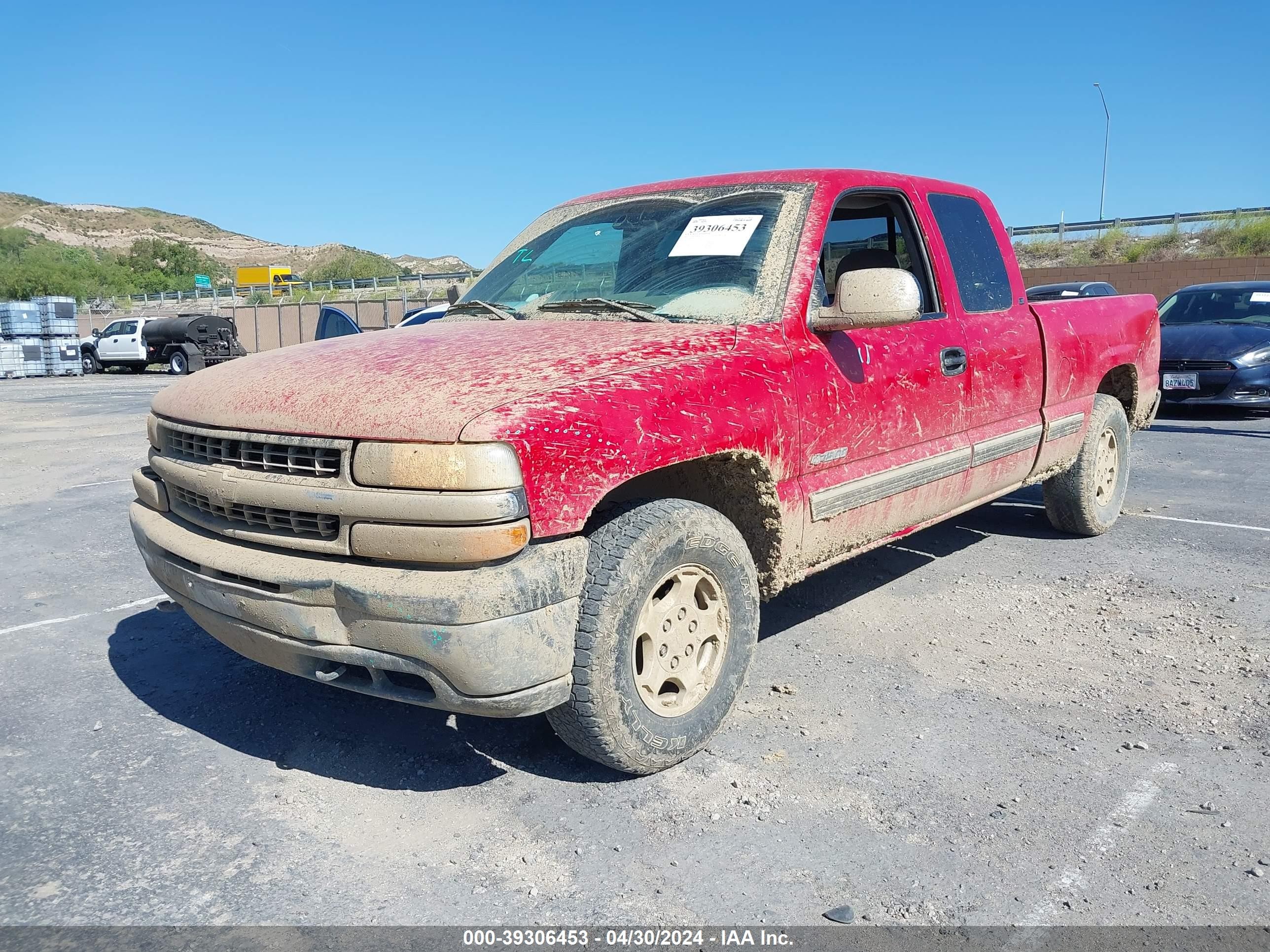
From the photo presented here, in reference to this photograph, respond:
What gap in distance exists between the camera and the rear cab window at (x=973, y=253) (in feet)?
14.6

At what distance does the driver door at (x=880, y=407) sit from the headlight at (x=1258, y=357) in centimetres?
→ 809

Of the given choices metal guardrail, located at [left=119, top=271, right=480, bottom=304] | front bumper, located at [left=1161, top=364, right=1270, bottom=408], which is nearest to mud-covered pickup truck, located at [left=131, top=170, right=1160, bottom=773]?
front bumper, located at [left=1161, top=364, right=1270, bottom=408]

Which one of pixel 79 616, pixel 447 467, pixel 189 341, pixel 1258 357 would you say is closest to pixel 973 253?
pixel 447 467

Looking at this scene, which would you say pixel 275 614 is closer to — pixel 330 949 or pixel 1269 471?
pixel 330 949

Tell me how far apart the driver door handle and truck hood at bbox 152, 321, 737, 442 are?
1282 millimetres

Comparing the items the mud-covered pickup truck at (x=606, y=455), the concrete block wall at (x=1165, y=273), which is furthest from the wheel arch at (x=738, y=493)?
the concrete block wall at (x=1165, y=273)

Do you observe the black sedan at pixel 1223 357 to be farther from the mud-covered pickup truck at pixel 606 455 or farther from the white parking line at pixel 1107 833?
the white parking line at pixel 1107 833

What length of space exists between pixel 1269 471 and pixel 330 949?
8.28 m

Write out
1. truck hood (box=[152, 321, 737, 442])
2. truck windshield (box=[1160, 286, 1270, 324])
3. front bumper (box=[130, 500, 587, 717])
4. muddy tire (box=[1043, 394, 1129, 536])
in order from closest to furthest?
front bumper (box=[130, 500, 587, 717])
truck hood (box=[152, 321, 737, 442])
muddy tire (box=[1043, 394, 1129, 536])
truck windshield (box=[1160, 286, 1270, 324])

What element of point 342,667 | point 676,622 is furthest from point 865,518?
point 342,667

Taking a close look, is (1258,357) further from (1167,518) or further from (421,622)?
(421,622)

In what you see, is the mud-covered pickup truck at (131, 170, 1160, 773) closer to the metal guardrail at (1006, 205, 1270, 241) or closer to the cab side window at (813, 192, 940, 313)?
the cab side window at (813, 192, 940, 313)

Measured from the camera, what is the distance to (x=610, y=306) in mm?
3508

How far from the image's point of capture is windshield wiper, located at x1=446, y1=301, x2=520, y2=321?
12.6 ft
